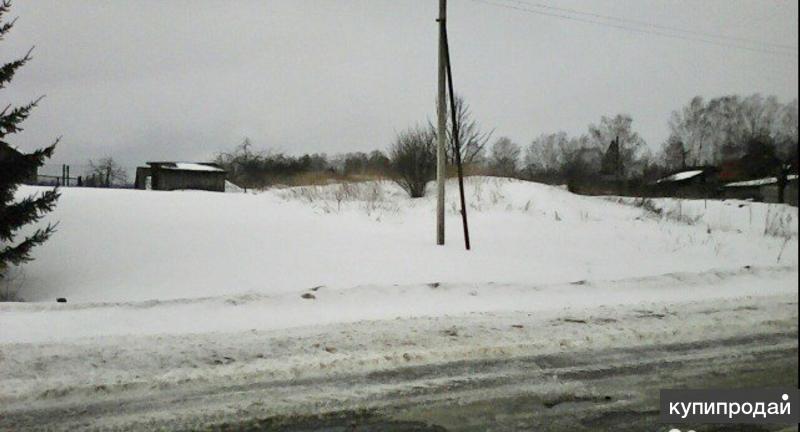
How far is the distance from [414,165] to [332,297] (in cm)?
2000


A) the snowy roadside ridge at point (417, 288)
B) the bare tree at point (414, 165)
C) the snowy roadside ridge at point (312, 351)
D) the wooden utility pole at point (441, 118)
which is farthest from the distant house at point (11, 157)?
the bare tree at point (414, 165)

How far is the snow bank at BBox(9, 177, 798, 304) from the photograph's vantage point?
29.7 feet

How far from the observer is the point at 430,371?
4832 millimetres

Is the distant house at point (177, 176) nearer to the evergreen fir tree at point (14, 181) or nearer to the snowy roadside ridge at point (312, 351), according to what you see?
the evergreen fir tree at point (14, 181)

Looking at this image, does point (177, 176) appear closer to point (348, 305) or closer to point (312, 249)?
point (312, 249)

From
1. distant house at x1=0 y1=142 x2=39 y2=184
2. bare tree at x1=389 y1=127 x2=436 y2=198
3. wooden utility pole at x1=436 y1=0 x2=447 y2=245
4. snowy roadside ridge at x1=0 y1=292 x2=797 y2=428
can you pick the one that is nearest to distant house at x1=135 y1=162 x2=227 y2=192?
bare tree at x1=389 y1=127 x2=436 y2=198

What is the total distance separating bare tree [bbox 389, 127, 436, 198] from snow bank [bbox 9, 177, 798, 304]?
35.3ft

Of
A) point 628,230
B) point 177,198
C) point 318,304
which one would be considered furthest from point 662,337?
point 177,198

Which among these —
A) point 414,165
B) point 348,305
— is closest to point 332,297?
point 348,305

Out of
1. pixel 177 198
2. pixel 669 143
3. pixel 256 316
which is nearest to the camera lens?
pixel 256 316

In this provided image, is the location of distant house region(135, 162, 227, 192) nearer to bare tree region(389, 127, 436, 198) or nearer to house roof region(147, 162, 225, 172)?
house roof region(147, 162, 225, 172)

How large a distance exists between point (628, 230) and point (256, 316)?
443 inches

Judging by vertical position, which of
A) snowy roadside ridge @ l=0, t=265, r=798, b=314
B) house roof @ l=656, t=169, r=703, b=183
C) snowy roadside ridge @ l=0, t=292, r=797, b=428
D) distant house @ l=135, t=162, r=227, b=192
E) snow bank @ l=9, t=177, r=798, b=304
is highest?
distant house @ l=135, t=162, r=227, b=192

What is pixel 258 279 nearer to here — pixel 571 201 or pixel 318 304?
pixel 318 304
